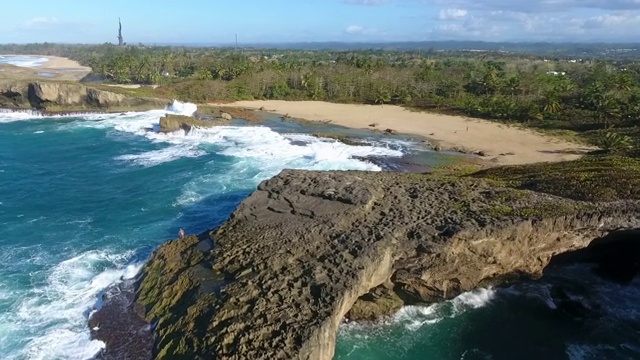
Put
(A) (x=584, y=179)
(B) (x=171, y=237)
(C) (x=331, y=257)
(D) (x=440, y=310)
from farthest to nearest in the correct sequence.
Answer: (B) (x=171, y=237) < (A) (x=584, y=179) < (D) (x=440, y=310) < (C) (x=331, y=257)

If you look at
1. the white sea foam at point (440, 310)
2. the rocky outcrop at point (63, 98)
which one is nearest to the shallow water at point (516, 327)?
the white sea foam at point (440, 310)

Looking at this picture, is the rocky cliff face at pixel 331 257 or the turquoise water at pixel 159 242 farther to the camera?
the turquoise water at pixel 159 242

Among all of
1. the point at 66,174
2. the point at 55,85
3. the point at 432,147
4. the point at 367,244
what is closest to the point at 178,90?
the point at 55,85

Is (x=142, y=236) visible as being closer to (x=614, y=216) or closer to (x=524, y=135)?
(x=614, y=216)

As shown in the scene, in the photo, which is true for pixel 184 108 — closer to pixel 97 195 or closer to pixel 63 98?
pixel 63 98

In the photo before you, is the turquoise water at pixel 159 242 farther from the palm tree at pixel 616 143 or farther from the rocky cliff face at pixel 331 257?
the palm tree at pixel 616 143

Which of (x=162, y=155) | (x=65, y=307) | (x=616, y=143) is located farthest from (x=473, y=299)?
(x=162, y=155)
